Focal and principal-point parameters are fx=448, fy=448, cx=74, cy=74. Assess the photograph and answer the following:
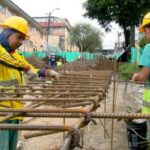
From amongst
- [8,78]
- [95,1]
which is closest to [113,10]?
[95,1]

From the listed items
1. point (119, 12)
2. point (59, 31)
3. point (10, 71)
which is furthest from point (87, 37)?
point (10, 71)

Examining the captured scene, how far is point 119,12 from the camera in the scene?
106 feet

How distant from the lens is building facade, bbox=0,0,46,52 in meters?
39.2

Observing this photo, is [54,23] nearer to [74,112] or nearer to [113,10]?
[113,10]

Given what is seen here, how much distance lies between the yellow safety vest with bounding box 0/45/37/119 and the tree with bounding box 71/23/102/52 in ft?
231

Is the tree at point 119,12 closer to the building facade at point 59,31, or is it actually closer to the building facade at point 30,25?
the building facade at point 30,25

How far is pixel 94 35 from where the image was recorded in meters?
76.6

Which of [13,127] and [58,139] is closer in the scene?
[13,127]

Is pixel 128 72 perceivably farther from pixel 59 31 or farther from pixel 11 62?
pixel 59 31

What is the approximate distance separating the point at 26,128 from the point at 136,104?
6.59m

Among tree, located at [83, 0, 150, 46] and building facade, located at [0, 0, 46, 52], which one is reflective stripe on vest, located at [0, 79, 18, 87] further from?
tree, located at [83, 0, 150, 46]

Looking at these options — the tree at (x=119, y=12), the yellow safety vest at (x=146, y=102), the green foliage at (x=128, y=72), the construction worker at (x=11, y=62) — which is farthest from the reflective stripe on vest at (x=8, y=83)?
the tree at (x=119, y=12)

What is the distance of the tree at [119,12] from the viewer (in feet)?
99.7

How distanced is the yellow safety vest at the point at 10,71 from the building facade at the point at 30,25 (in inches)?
803
